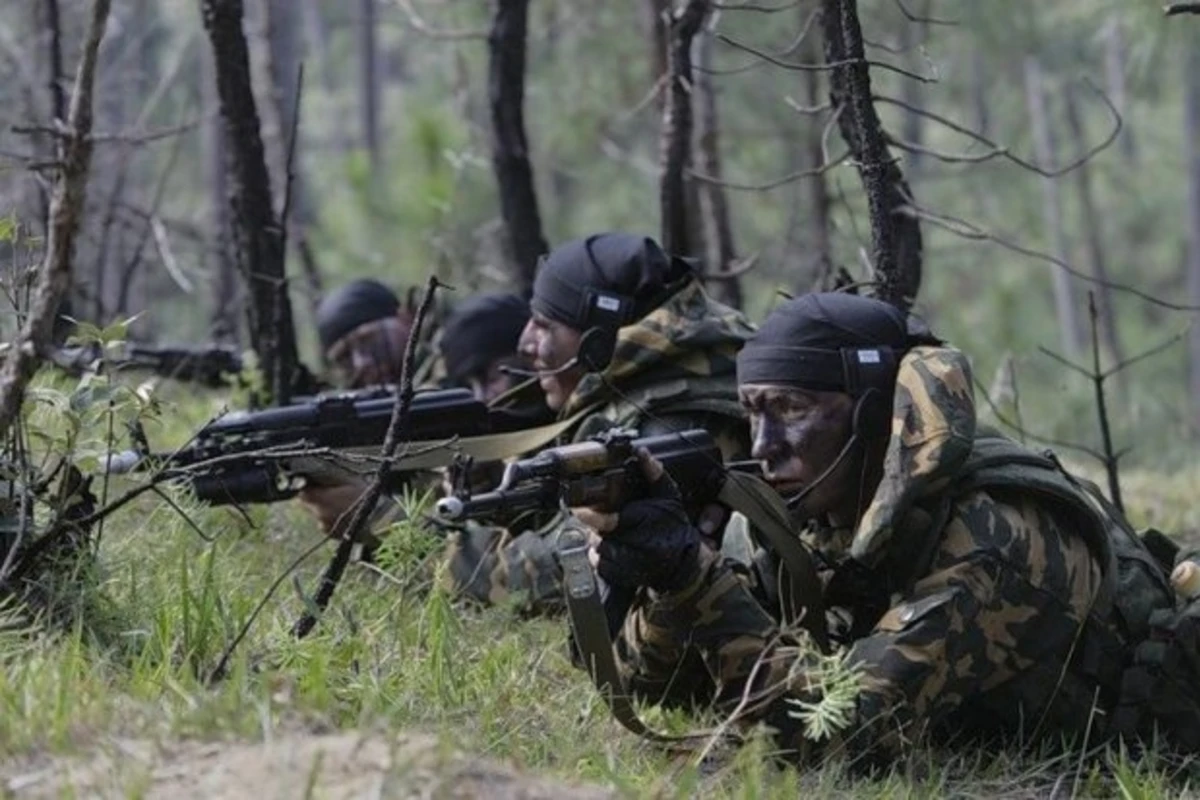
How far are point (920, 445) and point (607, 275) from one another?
1.92m

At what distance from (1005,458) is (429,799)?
6.64ft

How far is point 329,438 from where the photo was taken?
19.5 ft

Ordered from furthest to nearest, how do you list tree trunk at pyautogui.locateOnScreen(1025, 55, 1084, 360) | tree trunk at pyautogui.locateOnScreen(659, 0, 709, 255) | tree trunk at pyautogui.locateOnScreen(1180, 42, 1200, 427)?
tree trunk at pyautogui.locateOnScreen(1025, 55, 1084, 360)
tree trunk at pyautogui.locateOnScreen(1180, 42, 1200, 427)
tree trunk at pyautogui.locateOnScreen(659, 0, 709, 255)

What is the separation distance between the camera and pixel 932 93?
28.4 m

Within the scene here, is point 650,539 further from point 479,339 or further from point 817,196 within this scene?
point 817,196

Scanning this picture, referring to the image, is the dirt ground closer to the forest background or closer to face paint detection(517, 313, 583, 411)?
the forest background

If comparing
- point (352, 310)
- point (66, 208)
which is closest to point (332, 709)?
point (66, 208)

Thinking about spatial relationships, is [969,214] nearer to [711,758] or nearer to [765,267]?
[765,267]

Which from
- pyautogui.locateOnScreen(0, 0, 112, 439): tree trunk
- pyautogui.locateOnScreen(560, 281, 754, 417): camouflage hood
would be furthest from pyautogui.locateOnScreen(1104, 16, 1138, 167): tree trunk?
pyautogui.locateOnScreen(0, 0, 112, 439): tree trunk

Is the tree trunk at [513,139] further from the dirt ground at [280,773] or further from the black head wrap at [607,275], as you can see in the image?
the dirt ground at [280,773]

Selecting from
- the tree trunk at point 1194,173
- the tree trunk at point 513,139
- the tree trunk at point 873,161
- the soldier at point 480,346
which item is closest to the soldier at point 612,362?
the tree trunk at point 873,161

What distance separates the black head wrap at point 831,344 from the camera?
15.0ft

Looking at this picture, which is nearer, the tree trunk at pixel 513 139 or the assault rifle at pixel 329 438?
the assault rifle at pixel 329 438

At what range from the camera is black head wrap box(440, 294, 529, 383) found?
288 inches
